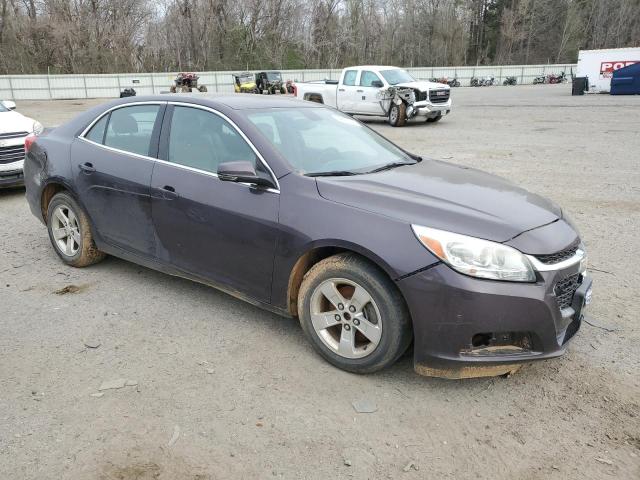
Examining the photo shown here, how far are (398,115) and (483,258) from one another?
1504cm

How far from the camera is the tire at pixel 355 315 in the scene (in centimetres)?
288

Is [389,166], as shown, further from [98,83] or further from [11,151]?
[98,83]

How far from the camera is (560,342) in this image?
2834mm

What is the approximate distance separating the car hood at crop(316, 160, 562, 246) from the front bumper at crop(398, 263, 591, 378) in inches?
11.5

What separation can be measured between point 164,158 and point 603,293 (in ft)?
12.0

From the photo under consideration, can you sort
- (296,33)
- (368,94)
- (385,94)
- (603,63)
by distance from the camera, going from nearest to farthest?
(385,94), (368,94), (603,63), (296,33)

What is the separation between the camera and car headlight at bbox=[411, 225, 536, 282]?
8.84 ft

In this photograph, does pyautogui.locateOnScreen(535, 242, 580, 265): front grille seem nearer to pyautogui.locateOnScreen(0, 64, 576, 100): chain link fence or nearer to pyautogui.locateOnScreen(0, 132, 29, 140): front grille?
pyautogui.locateOnScreen(0, 132, 29, 140): front grille

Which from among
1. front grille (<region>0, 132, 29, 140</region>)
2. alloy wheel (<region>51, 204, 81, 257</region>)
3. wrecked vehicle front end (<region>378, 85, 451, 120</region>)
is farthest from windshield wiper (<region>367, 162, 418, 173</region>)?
wrecked vehicle front end (<region>378, 85, 451, 120</region>)

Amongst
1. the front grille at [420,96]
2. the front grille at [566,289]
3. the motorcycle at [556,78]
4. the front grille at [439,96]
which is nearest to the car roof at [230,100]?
the front grille at [566,289]

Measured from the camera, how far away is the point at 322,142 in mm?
3893

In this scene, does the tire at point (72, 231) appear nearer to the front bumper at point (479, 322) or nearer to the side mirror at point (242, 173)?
the side mirror at point (242, 173)

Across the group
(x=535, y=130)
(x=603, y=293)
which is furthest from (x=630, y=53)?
(x=603, y=293)

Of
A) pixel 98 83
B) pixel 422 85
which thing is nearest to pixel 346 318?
pixel 422 85
